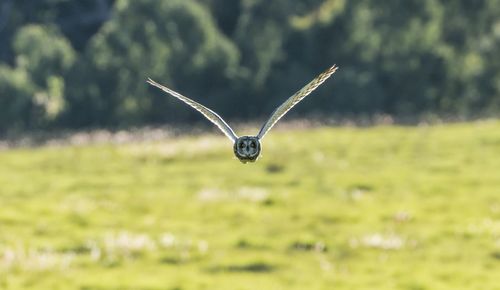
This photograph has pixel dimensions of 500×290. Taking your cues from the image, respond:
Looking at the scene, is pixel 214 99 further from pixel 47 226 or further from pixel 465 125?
pixel 47 226

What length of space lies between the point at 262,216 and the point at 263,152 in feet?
45.0

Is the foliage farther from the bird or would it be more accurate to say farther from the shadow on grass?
the bird

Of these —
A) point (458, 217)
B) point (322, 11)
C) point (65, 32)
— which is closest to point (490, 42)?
point (322, 11)

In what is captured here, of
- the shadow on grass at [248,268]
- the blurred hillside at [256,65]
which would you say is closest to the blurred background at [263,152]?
the shadow on grass at [248,268]

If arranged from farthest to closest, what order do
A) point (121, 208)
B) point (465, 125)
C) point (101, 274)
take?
1. point (465, 125)
2. point (121, 208)
3. point (101, 274)

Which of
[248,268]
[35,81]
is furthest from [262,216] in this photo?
[35,81]

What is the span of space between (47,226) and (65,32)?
5876 cm

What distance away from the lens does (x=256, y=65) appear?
225 feet

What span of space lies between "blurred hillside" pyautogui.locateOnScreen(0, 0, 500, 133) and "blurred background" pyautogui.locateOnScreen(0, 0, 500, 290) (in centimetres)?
15

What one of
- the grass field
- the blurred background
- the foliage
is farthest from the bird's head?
the foliage

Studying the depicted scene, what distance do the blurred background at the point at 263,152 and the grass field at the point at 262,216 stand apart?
103 mm

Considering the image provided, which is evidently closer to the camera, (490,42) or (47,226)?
(47,226)

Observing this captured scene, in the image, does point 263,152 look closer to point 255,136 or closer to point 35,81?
point 35,81

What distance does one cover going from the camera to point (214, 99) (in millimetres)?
67125
